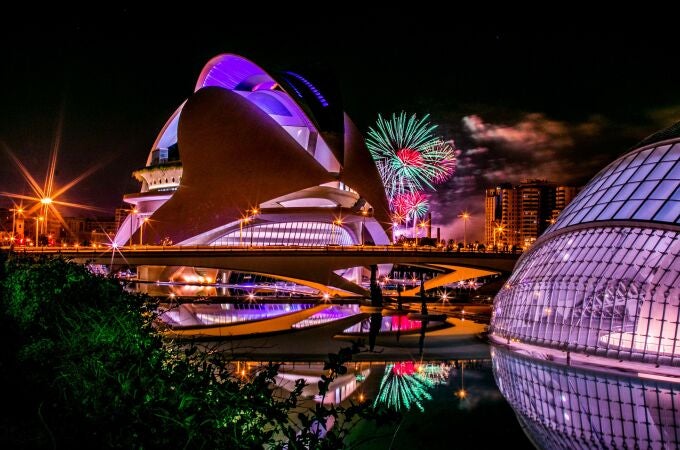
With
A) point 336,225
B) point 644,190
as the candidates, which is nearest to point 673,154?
point 644,190

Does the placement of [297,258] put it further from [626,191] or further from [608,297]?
[608,297]

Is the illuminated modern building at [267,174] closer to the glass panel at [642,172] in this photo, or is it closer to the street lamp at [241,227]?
the street lamp at [241,227]

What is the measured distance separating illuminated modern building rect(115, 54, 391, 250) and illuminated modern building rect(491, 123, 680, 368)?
36305mm

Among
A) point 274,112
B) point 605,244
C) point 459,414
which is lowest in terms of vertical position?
point 459,414

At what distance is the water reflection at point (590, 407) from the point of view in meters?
11.3

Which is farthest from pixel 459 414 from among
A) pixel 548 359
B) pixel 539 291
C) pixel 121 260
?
pixel 121 260

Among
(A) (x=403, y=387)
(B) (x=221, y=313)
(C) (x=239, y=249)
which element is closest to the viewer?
(A) (x=403, y=387)

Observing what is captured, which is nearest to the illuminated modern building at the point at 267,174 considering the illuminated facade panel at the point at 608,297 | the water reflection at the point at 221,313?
the water reflection at the point at 221,313

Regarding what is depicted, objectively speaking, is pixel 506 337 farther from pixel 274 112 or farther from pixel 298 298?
pixel 274 112

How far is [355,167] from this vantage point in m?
65.4

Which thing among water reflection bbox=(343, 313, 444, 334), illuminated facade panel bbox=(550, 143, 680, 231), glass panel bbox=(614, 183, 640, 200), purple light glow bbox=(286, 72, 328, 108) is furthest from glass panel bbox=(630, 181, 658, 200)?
purple light glow bbox=(286, 72, 328, 108)

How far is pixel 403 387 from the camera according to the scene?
15711mm

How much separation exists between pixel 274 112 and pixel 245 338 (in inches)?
1694

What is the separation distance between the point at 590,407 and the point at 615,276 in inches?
304
